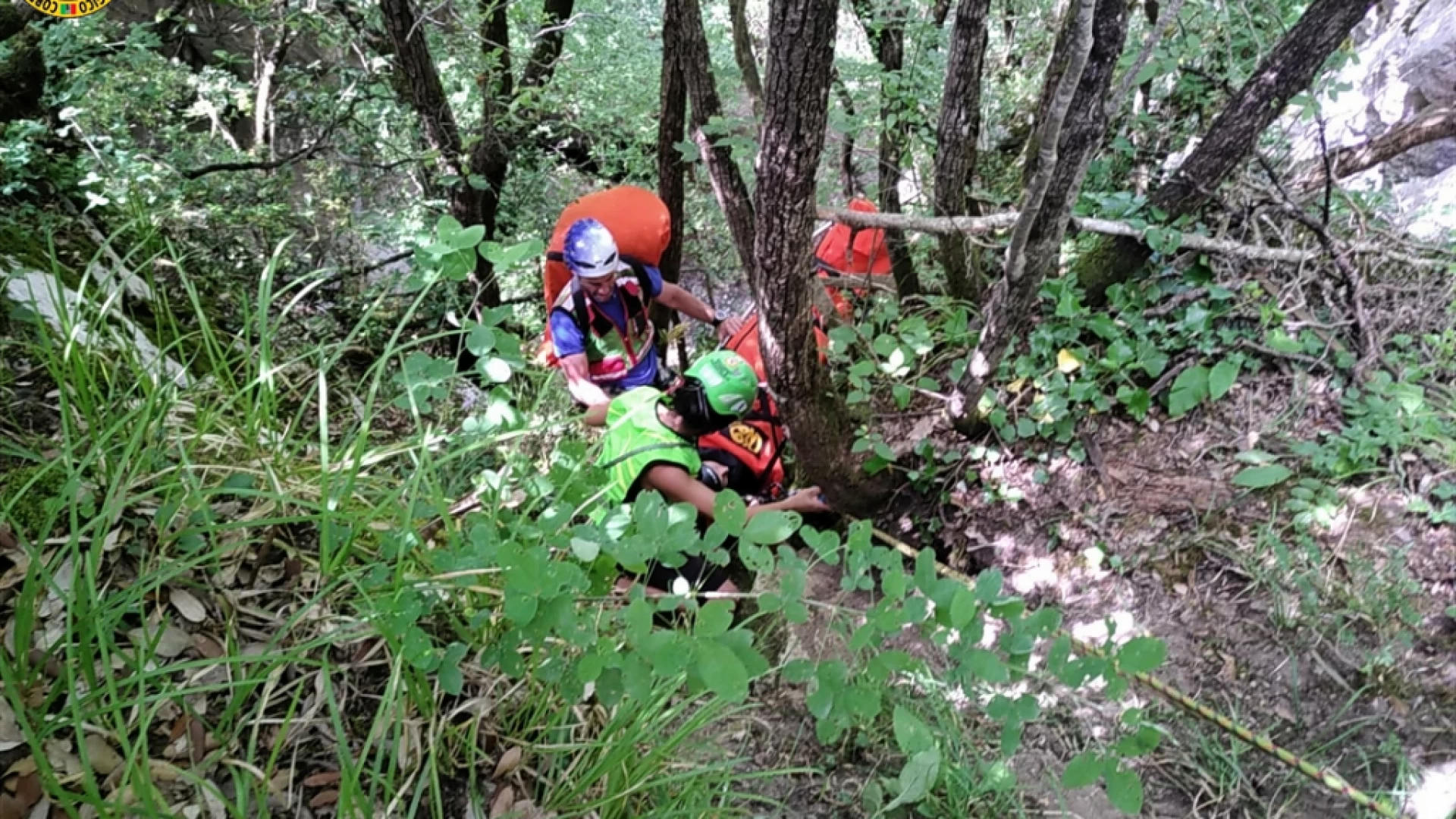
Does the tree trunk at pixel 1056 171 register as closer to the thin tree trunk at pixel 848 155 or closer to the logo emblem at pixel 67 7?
the thin tree trunk at pixel 848 155

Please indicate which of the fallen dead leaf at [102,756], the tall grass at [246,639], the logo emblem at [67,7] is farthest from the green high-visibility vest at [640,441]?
the logo emblem at [67,7]

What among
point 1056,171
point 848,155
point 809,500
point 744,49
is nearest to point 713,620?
point 1056,171

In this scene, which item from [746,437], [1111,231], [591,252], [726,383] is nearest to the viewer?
[726,383]

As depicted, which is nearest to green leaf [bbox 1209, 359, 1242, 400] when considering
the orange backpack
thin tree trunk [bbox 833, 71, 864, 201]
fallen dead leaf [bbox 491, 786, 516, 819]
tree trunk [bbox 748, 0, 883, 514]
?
tree trunk [bbox 748, 0, 883, 514]

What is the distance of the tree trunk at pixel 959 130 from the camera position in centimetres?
329

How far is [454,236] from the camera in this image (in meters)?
1.49

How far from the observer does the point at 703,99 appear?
3.65 metres

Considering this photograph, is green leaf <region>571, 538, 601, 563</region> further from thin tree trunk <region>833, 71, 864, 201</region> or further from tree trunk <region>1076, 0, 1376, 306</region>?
thin tree trunk <region>833, 71, 864, 201</region>

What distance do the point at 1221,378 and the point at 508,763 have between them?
2.76m

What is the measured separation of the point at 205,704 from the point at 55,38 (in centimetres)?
487

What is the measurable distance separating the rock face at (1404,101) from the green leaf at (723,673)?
12.2 feet

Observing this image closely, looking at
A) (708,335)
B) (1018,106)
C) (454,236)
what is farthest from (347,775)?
(1018,106)

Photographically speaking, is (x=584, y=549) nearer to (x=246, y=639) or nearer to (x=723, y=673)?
(x=723, y=673)

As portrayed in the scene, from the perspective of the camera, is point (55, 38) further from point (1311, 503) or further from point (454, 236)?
point (1311, 503)
